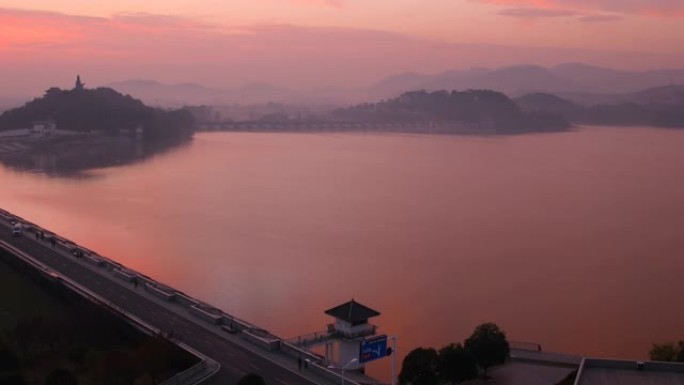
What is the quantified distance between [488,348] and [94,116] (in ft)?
39.5

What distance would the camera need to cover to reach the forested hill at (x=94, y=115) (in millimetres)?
13234

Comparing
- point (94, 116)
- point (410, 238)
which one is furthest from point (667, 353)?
point (94, 116)

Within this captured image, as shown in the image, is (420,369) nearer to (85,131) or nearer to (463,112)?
(85,131)

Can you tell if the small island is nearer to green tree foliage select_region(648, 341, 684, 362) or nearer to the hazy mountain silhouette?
green tree foliage select_region(648, 341, 684, 362)

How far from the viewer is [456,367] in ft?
7.79

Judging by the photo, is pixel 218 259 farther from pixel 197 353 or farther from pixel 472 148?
pixel 472 148

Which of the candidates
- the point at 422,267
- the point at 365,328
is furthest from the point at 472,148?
the point at 365,328

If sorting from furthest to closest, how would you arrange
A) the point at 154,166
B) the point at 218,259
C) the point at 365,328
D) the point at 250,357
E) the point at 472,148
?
the point at 472,148 → the point at 154,166 → the point at 218,259 → the point at 365,328 → the point at 250,357

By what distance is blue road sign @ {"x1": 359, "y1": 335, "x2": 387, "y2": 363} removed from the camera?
2.31 metres

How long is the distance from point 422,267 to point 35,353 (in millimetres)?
2167

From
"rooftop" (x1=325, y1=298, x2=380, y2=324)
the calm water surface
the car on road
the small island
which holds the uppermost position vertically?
the small island

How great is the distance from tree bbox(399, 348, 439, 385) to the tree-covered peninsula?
449 inches

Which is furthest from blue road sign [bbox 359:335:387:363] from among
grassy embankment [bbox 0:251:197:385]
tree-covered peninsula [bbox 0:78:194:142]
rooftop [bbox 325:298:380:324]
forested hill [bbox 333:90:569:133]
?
forested hill [bbox 333:90:569:133]

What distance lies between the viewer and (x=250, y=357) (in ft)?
8.09
